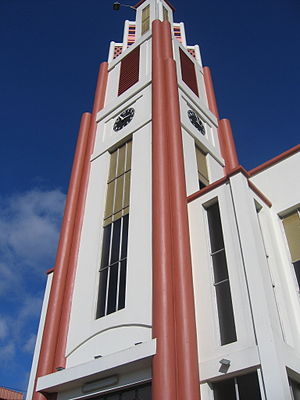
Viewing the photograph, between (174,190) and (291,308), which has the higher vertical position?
(174,190)

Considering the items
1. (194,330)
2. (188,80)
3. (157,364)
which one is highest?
(188,80)

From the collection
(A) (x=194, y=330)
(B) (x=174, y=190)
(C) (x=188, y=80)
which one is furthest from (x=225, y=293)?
(C) (x=188, y=80)

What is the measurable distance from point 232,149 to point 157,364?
554 inches

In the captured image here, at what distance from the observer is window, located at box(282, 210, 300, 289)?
12.6m

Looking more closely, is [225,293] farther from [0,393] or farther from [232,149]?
[0,393]

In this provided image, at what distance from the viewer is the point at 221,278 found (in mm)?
11930

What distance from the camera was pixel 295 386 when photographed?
9.52 m

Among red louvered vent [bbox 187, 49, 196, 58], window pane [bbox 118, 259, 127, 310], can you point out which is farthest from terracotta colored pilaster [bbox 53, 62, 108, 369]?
red louvered vent [bbox 187, 49, 196, 58]

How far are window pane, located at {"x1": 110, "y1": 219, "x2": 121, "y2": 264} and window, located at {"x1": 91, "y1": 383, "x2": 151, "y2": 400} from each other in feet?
15.3

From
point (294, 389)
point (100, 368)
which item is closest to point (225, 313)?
point (294, 389)

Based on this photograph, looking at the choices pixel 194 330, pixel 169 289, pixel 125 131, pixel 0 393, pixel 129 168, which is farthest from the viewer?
pixel 0 393

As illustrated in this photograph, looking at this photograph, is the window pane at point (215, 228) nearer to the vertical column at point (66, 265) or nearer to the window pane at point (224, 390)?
the window pane at point (224, 390)

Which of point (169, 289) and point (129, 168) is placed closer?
point (169, 289)

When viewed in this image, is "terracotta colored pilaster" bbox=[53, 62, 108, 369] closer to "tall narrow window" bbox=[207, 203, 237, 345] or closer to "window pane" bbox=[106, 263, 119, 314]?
"window pane" bbox=[106, 263, 119, 314]
